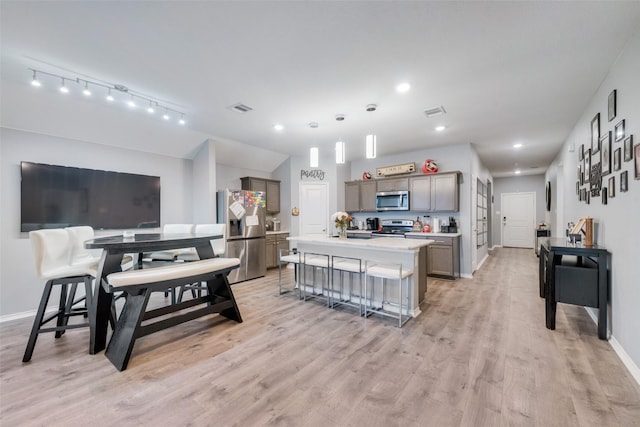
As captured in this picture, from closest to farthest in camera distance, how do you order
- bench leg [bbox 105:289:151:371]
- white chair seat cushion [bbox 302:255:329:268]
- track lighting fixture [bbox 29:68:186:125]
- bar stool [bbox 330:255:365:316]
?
bench leg [bbox 105:289:151:371]
track lighting fixture [bbox 29:68:186:125]
bar stool [bbox 330:255:365:316]
white chair seat cushion [bbox 302:255:329:268]

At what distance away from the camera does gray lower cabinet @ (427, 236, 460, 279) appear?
5.02 metres

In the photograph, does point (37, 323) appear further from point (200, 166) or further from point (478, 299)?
point (478, 299)

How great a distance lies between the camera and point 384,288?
3473mm

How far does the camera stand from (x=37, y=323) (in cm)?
241

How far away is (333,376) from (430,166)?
4588 mm

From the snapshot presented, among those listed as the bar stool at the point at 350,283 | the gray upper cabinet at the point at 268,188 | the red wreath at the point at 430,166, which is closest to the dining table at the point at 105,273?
the bar stool at the point at 350,283

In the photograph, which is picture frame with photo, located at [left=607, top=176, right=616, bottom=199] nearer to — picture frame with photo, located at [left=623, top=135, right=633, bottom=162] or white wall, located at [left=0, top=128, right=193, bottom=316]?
picture frame with photo, located at [left=623, top=135, right=633, bottom=162]

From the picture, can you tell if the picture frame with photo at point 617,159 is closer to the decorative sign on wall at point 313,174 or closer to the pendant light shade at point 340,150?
the pendant light shade at point 340,150

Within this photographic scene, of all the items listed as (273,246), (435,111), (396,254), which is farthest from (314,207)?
(435,111)

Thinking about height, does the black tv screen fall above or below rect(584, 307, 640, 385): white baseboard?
above

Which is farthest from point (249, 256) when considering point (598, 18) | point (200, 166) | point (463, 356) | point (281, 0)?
point (598, 18)

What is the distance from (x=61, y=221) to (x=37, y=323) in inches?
70.9

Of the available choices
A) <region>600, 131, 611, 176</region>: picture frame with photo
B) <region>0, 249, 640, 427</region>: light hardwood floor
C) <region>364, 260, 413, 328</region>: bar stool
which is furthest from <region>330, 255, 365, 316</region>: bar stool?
<region>600, 131, 611, 176</region>: picture frame with photo

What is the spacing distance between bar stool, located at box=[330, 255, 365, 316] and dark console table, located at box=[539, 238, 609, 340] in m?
1.98
